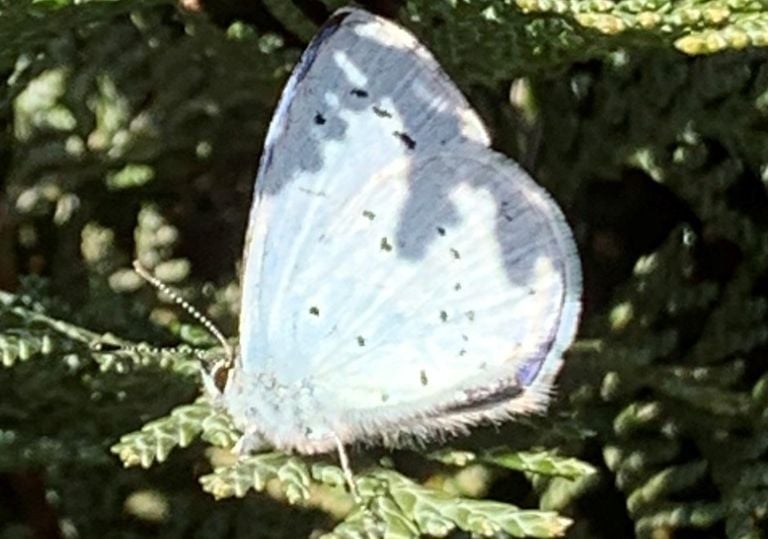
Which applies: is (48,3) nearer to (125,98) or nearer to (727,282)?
(125,98)

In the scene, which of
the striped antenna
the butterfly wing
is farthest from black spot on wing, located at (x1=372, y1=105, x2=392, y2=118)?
the striped antenna

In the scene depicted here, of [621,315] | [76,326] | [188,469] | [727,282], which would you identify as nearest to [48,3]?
[76,326]

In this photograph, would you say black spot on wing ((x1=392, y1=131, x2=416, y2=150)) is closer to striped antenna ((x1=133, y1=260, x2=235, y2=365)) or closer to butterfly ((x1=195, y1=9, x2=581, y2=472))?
butterfly ((x1=195, y1=9, x2=581, y2=472))

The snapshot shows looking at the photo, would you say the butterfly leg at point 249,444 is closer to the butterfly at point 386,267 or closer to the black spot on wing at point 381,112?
the butterfly at point 386,267

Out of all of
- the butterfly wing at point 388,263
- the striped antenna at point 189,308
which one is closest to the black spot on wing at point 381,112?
the butterfly wing at point 388,263

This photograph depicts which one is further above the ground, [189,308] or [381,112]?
Result: [381,112]

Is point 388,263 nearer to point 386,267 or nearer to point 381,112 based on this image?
point 386,267

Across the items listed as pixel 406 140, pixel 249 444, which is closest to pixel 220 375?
pixel 249 444
